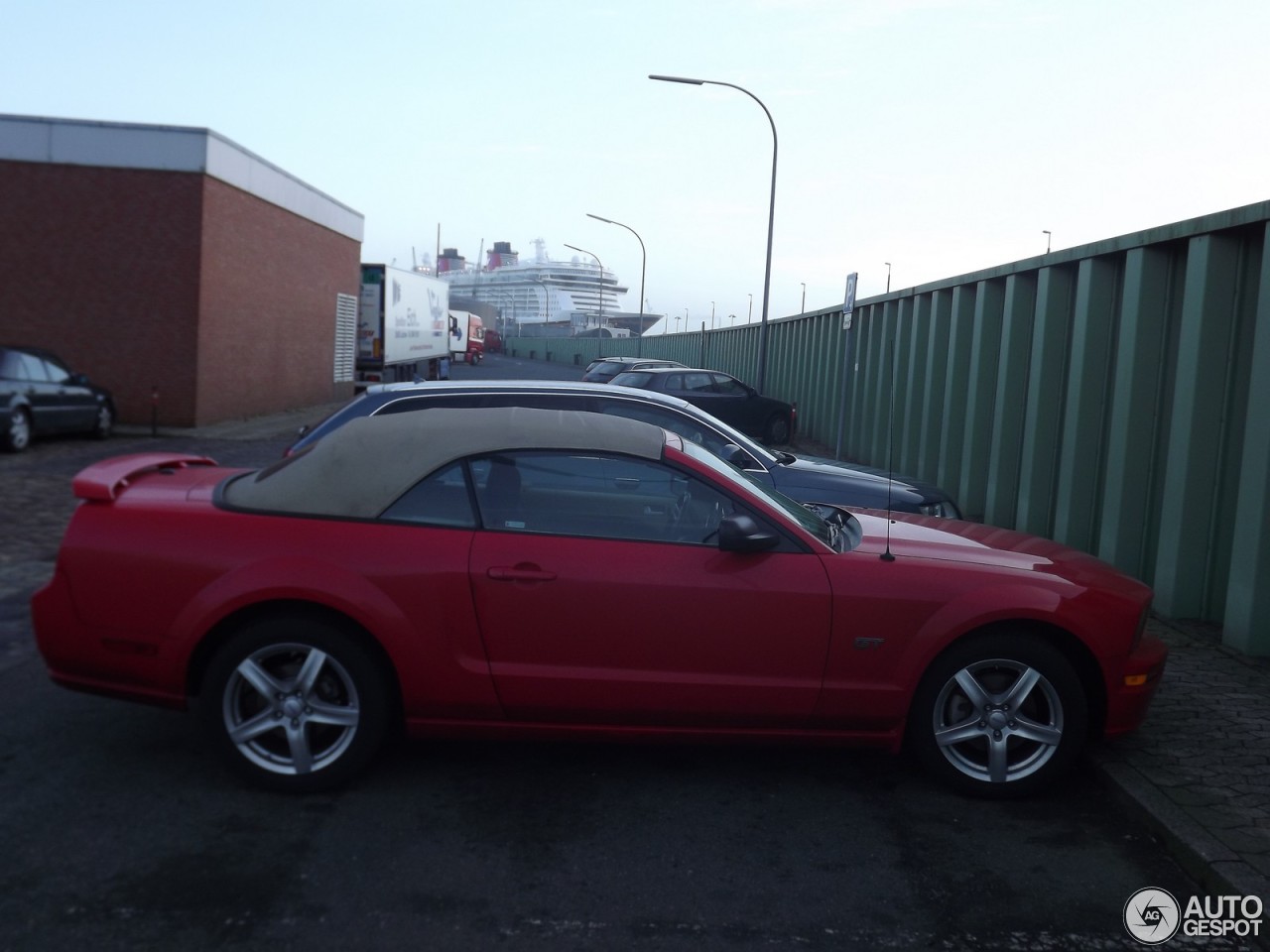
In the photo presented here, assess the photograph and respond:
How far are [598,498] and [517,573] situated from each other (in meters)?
0.46

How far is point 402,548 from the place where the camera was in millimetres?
4727

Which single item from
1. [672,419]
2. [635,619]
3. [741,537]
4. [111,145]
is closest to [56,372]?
[111,145]

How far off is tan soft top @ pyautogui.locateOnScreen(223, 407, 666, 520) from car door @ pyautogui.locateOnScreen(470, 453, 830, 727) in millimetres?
213

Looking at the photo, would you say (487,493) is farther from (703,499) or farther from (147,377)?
(147,377)

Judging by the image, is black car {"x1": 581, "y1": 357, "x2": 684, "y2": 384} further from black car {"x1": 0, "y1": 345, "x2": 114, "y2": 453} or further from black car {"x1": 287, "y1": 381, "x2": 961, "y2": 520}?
black car {"x1": 287, "y1": 381, "x2": 961, "y2": 520}

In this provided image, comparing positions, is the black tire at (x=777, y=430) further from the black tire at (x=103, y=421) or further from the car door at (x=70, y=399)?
the car door at (x=70, y=399)

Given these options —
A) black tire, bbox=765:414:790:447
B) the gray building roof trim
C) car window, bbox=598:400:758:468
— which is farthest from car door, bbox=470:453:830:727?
the gray building roof trim

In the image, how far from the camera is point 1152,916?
3971mm

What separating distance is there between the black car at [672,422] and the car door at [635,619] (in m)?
2.48

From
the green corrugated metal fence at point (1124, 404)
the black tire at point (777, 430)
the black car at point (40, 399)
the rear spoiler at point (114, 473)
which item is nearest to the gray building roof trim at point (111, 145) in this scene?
the black car at point (40, 399)

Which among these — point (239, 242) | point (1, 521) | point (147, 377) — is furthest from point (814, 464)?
point (239, 242)

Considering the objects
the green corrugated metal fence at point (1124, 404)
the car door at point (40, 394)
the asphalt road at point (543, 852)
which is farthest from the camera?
the car door at point (40, 394)

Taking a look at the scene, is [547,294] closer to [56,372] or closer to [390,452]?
[56,372]

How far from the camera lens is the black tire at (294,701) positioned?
4652mm
